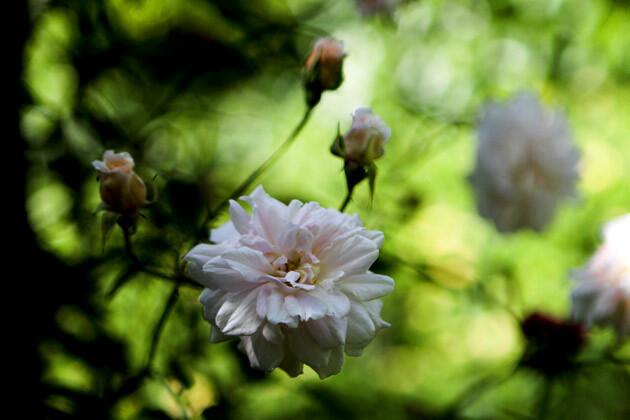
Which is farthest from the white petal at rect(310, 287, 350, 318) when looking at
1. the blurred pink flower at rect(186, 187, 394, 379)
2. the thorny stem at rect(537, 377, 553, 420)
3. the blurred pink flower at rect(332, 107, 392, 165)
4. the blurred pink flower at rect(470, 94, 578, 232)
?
the blurred pink flower at rect(470, 94, 578, 232)

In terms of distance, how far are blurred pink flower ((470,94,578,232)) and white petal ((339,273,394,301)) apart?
1.45ft

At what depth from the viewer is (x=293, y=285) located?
368mm

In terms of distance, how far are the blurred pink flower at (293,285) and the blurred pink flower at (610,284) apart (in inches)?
11.7

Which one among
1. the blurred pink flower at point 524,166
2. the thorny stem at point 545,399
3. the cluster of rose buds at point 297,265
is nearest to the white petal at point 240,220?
the cluster of rose buds at point 297,265

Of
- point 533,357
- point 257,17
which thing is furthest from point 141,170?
point 533,357

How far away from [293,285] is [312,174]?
894 millimetres

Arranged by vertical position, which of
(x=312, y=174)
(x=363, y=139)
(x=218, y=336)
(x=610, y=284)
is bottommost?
(x=218, y=336)

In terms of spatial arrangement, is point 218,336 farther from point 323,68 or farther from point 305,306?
point 323,68

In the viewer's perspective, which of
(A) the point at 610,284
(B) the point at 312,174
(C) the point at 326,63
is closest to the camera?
(C) the point at 326,63

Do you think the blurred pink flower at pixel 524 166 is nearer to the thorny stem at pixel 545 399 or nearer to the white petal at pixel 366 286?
the thorny stem at pixel 545 399

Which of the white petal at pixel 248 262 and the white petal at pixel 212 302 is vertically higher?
the white petal at pixel 248 262

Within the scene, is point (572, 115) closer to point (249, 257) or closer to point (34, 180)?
point (34, 180)

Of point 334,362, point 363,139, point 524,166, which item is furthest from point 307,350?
point 524,166

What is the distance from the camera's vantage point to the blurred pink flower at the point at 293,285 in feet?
1.19
